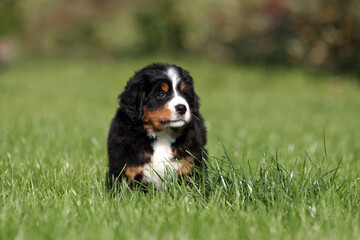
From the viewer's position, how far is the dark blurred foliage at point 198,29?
38.8ft

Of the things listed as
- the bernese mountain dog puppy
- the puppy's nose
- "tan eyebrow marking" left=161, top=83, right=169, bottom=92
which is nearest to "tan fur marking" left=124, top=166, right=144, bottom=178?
the bernese mountain dog puppy

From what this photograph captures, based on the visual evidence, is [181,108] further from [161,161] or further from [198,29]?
[198,29]

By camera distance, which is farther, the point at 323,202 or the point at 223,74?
the point at 223,74

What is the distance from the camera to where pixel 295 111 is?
25.6ft

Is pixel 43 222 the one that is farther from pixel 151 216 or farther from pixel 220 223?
pixel 220 223

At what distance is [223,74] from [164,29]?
4703 millimetres

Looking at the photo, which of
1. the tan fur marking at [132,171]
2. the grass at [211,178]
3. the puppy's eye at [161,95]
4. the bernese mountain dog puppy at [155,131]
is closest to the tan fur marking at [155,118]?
the bernese mountain dog puppy at [155,131]

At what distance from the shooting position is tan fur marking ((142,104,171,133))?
118 inches

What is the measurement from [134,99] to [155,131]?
0.30 metres

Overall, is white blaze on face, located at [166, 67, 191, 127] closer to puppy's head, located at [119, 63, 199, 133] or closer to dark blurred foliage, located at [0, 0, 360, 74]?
puppy's head, located at [119, 63, 199, 133]

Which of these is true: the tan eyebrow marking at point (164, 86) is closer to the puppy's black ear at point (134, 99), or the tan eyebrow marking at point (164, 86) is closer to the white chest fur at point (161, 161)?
the puppy's black ear at point (134, 99)

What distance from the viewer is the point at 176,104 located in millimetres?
2979

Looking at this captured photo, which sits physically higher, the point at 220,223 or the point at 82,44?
the point at 82,44

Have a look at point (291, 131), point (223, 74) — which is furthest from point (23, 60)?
point (291, 131)
